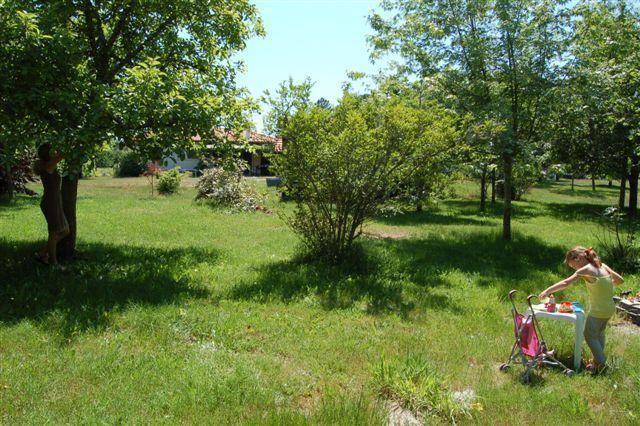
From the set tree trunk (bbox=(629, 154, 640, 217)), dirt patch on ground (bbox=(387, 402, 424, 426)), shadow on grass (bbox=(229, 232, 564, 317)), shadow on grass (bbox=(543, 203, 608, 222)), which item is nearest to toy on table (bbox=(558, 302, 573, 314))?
shadow on grass (bbox=(229, 232, 564, 317))

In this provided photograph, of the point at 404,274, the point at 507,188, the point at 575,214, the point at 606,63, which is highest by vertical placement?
the point at 606,63

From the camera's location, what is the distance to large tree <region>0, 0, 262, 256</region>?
21.8 ft

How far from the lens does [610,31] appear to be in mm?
14391

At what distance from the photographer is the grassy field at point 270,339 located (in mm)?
4023

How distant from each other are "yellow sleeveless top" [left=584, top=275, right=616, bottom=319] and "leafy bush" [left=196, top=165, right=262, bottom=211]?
13.7 metres

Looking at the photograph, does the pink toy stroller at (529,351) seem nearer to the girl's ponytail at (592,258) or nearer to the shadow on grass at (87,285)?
the girl's ponytail at (592,258)

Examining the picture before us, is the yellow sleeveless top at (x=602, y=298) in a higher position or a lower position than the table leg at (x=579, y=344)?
higher

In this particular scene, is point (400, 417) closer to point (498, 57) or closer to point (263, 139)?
point (263, 139)

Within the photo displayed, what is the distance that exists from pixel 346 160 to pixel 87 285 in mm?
Result: 4326

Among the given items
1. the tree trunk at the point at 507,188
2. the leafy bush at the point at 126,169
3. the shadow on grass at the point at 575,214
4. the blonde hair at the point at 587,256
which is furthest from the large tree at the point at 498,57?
the leafy bush at the point at 126,169

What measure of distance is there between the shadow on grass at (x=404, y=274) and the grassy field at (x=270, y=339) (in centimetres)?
5

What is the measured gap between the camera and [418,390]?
13.8ft

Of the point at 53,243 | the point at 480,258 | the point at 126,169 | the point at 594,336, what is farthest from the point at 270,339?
the point at 126,169

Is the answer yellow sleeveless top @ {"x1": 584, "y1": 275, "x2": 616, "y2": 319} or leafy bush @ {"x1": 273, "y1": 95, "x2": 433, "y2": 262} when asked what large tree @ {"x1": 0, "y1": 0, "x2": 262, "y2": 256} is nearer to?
leafy bush @ {"x1": 273, "y1": 95, "x2": 433, "y2": 262}
